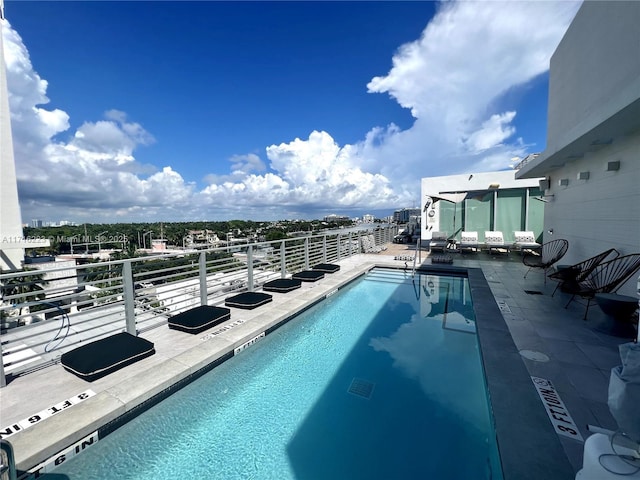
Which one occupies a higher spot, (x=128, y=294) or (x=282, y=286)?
(x=128, y=294)

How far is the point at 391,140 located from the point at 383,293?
37.1ft

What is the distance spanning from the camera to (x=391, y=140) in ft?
50.6

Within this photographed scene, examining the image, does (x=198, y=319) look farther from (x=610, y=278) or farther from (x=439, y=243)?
(x=439, y=243)

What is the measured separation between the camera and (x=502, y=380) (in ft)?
8.30

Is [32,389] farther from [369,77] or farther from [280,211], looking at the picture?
[280,211]

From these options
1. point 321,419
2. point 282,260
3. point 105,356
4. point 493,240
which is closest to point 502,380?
point 321,419

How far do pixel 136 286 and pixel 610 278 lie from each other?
288 inches

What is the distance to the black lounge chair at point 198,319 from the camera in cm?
368

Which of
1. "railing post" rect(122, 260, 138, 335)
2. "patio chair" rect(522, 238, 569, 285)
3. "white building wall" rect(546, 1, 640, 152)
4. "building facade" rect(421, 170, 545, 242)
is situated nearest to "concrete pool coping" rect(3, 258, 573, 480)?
"railing post" rect(122, 260, 138, 335)

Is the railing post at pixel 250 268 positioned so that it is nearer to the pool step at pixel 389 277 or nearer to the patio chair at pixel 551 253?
the pool step at pixel 389 277

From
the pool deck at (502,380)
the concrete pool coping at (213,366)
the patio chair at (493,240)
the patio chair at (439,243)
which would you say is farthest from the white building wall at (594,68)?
the patio chair at (439,243)

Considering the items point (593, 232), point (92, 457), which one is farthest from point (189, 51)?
point (593, 232)

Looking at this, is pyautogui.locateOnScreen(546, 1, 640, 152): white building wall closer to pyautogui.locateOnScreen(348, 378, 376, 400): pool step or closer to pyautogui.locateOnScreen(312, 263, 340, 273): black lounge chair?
pyautogui.locateOnScreen(348, 378, 376, 400): pool step

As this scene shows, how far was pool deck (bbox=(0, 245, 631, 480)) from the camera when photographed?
1.82 meters
